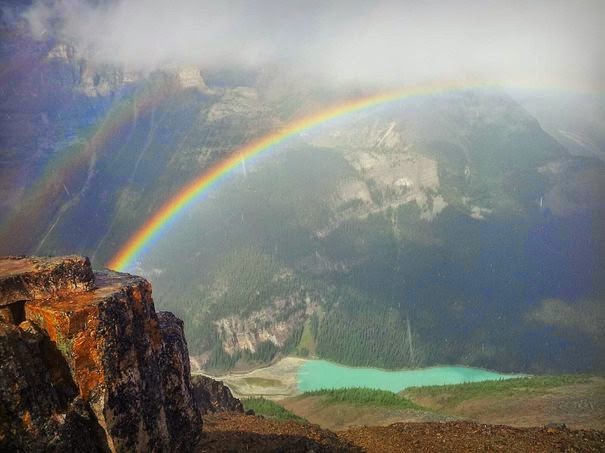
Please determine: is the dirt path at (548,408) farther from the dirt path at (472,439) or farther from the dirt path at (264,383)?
the dirt path at (264,383)

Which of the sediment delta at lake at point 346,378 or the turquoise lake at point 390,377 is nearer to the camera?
the sediment delta at lake at point 346,378

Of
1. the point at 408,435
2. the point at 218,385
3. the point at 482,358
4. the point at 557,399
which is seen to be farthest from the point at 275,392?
the point at 408,435

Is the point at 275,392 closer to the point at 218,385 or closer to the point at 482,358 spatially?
the point at 482,358

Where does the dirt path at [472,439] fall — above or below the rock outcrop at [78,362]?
below

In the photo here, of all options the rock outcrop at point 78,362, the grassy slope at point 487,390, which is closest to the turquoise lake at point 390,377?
the grassy slope at point 487,390

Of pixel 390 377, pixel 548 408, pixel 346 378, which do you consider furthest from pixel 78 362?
pixel 390 377
